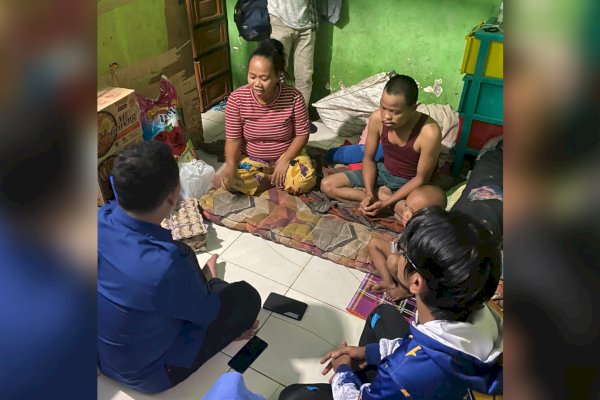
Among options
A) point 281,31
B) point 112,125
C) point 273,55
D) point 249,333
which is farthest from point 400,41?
point 249,333

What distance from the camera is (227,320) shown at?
6.59 feet

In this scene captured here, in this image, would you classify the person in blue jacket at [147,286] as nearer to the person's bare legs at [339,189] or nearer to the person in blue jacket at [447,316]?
the person in blue jacket at [447,316]

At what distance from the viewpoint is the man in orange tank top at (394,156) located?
245 cm

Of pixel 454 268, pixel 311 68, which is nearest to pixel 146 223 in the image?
pixel 454 268

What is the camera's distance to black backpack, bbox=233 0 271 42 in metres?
3.78

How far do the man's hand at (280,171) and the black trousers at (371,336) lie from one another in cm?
129

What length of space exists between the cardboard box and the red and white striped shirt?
61 cm

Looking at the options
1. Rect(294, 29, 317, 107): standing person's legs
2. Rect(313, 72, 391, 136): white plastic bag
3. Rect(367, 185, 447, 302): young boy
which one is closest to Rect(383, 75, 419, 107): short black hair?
Rect(367, 185, 447, 302): young boy

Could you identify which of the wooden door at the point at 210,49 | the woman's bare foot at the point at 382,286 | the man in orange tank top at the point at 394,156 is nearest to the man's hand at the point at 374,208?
the man in orange tank top at the point at 394,156

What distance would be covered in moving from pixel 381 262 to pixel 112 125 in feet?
5.96

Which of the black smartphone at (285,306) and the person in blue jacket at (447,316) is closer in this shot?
the person in blue jacket at (447,316)
